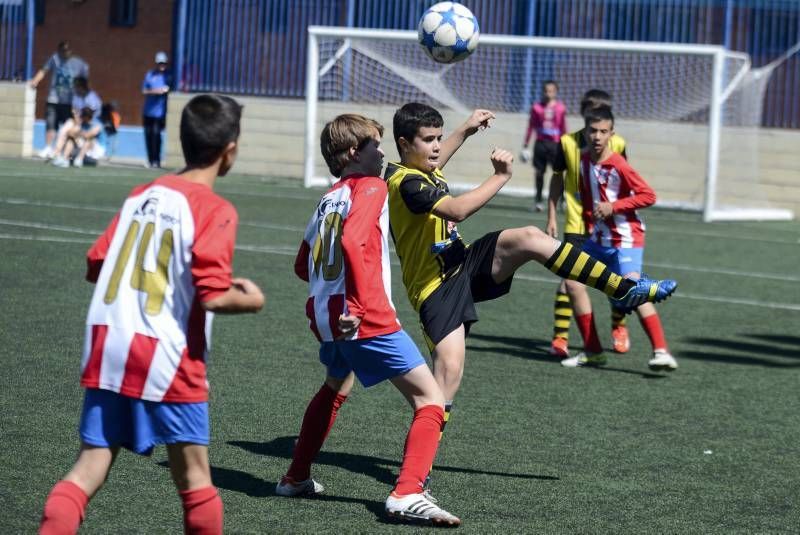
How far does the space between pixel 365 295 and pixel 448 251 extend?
0.90 m

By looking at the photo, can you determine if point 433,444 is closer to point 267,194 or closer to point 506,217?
point 506,217

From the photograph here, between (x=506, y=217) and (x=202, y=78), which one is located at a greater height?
(x=202, y=78)

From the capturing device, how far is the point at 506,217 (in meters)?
18.8

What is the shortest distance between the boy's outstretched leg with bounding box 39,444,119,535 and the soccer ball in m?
4.34

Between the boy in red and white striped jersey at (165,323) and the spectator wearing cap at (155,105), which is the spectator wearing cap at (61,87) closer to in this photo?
the spectator wearing cap at (155,105)

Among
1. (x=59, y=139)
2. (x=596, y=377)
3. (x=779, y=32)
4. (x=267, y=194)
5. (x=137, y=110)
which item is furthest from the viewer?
(x=137, y=110)

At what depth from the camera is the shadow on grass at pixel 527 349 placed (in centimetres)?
867

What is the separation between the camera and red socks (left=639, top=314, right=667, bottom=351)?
342 inches

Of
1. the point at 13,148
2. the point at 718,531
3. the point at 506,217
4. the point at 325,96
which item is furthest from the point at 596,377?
the point at 13,148

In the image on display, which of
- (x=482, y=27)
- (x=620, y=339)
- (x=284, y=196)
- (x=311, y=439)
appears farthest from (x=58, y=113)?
(x=311, y=439)

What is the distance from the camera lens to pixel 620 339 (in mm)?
9359

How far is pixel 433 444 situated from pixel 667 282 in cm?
161

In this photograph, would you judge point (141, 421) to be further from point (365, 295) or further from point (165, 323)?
point (365, 295)

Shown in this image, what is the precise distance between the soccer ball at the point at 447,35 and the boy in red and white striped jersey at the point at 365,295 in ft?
9.12
